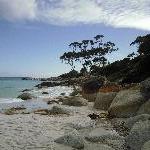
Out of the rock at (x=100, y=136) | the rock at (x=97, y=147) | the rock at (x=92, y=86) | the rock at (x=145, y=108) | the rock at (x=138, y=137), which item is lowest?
the rock at (x=97, y=147)

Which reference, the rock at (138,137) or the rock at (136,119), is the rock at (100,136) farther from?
the rock at (136,119)

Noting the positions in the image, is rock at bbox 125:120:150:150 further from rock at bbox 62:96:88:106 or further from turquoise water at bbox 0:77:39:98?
turquoise water at bbox 0:77:39:98

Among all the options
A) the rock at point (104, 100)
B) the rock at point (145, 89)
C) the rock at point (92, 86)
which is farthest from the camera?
the rock at point (92, 86)

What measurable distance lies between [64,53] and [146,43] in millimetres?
51481

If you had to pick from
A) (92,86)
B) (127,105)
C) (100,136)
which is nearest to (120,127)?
(100,136)

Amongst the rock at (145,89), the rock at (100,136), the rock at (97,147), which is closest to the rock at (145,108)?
the rock at (145,89)

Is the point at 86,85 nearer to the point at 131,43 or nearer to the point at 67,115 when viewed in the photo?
the point at 67,115

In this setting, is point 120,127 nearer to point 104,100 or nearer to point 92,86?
point 104,100

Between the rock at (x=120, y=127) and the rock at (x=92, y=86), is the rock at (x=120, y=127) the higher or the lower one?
the lower one

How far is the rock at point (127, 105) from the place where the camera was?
17.4m

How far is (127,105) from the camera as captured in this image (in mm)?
17562

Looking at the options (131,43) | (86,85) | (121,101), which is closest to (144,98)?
(121,101)

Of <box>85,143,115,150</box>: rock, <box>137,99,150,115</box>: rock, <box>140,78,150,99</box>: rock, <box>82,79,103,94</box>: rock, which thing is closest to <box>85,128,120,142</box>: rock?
<box>85,143,115,150</box>: rock

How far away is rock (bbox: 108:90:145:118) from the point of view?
684 inches
